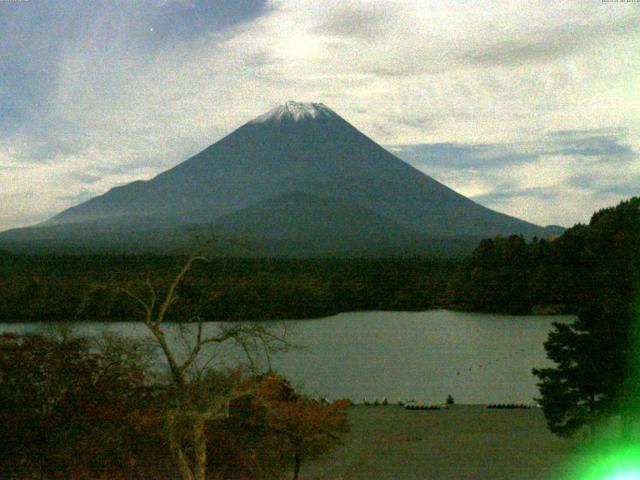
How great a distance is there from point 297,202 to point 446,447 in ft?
192

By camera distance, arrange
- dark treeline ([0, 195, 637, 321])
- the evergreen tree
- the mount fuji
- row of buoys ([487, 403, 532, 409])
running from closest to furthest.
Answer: the evergreen tree
row of buoys ([487, 403, 532, 409])
dark treeline ([0, 195, 637, 321])
the mount fuji

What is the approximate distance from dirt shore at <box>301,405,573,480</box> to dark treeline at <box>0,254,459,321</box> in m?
8.89

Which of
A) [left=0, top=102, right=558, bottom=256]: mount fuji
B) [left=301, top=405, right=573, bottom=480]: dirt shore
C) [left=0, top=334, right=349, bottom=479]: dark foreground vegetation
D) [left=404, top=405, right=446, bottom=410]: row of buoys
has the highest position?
[left=0, top=102, right=558, bottom=256]: mount fuji

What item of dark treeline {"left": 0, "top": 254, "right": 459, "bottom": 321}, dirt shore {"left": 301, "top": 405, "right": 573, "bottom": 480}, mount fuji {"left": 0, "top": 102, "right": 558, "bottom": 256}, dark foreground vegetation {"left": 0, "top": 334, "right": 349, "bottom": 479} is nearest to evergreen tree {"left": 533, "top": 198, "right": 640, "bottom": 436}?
dirt shore {"left": 301, "top": 405, "right": 573, "bottom": 480}

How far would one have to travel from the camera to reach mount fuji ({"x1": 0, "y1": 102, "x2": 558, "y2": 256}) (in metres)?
Result: 60.4

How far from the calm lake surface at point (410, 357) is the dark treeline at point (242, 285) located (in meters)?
1.18

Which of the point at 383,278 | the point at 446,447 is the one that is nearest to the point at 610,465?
the point at 446,447

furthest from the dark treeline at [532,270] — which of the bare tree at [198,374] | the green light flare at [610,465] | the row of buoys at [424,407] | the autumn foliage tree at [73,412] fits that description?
the bare tree at [198,374]

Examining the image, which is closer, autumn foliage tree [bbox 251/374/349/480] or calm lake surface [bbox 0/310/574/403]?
autumn foliage tree [bbox 251/374/349/480]

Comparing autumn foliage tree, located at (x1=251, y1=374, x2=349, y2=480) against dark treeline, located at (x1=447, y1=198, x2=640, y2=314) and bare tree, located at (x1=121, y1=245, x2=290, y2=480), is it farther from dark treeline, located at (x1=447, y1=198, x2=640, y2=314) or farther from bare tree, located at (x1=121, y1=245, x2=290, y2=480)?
dark treeline, located at (x1=447, y1=198, x2=640, y2=314)

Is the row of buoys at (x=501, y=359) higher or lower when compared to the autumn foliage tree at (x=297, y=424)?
lower

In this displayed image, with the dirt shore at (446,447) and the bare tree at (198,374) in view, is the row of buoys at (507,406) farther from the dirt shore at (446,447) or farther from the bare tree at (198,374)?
the bare tree at (198,374)

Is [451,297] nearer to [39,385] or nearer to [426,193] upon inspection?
[39,385]

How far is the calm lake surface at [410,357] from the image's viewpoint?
1673 cm
